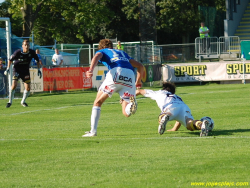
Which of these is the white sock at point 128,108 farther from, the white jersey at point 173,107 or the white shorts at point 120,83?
the white jersey at point 173,107

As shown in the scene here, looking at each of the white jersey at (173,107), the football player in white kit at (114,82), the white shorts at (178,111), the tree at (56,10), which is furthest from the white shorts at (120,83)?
the tree at (56,10)

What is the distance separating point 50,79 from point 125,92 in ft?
50.7

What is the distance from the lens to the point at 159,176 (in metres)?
5.49

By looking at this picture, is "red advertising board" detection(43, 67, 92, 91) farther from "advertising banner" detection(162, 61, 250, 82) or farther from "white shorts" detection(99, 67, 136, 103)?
"white shorts" detection(99, 67, 136, 103)

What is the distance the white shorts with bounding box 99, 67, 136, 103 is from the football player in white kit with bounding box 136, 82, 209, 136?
37cm

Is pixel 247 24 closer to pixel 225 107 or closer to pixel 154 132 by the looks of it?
pixel 225 107

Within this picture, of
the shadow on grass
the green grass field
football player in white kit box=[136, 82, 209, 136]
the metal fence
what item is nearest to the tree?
the metal fence

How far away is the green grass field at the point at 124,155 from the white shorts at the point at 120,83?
768 millimetres

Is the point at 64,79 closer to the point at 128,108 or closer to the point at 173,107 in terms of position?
the point at 128,108

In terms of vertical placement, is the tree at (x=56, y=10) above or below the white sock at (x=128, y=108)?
above

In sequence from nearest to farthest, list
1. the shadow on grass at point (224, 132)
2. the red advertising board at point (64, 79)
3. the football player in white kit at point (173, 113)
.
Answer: the football player in white kit at point (173, 113)
the shadow on grass at point (224, 132)
the red advertising board at point (64, 79)

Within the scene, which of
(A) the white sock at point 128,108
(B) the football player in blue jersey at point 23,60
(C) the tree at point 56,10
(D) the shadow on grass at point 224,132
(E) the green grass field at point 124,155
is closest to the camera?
(E) the green grass field at point 124,155

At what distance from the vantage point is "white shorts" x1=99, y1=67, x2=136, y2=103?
9039 millimetres

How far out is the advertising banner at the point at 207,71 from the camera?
86.1 ft
